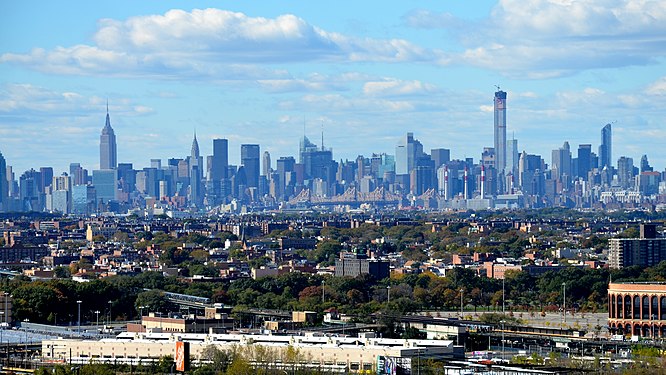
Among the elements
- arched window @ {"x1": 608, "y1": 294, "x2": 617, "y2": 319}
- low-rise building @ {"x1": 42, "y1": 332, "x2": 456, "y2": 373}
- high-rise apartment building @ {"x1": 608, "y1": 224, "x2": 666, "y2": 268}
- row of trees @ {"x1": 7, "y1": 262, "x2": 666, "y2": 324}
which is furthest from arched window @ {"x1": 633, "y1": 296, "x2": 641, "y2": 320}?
high-rise apartment building @ {"x1": 608, "y1": 224, "x2": 666, "y2": 268}

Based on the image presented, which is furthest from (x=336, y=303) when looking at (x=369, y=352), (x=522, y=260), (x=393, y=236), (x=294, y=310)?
(x=393, y=236)

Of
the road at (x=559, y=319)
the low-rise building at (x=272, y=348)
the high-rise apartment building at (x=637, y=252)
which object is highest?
the high-rise apartment building at (x=637, y=252)

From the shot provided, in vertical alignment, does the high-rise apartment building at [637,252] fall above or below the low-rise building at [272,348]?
above

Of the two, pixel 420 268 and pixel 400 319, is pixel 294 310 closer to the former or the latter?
pixel 400 319

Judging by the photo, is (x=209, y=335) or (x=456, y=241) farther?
(x=456, y=241)

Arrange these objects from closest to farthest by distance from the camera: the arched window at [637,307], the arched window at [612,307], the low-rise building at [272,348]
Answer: the low-rise building at [272,348], the arched window at [637,307], the arched window at [612,307]

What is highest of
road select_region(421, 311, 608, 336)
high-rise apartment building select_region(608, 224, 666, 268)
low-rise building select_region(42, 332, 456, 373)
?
high-rise apartment building select_region(608, 224, 666, 268)

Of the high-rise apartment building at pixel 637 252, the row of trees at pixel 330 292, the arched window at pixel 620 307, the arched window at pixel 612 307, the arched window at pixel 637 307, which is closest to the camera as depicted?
the arched window at pixel 637 307

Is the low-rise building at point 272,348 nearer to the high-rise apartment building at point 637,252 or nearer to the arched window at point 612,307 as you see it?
the arched window at point 612,307

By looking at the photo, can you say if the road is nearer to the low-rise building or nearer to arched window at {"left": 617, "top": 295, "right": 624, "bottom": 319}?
arched window at {"left": 617, "top": 295, "right": 624, "bottom": 319}

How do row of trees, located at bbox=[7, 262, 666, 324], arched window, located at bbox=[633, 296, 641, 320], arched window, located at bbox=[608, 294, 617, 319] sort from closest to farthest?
arched window, located at bbox=[633, 296, 641, 320]
arched window, located at bbox=[608, 294, 617, 319]
row of trees, located at bbox=[7, 262, 666, 324]

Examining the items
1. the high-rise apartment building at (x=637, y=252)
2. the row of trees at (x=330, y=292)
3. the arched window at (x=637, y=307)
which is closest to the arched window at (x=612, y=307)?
the arched window at (x=637, y=307)
